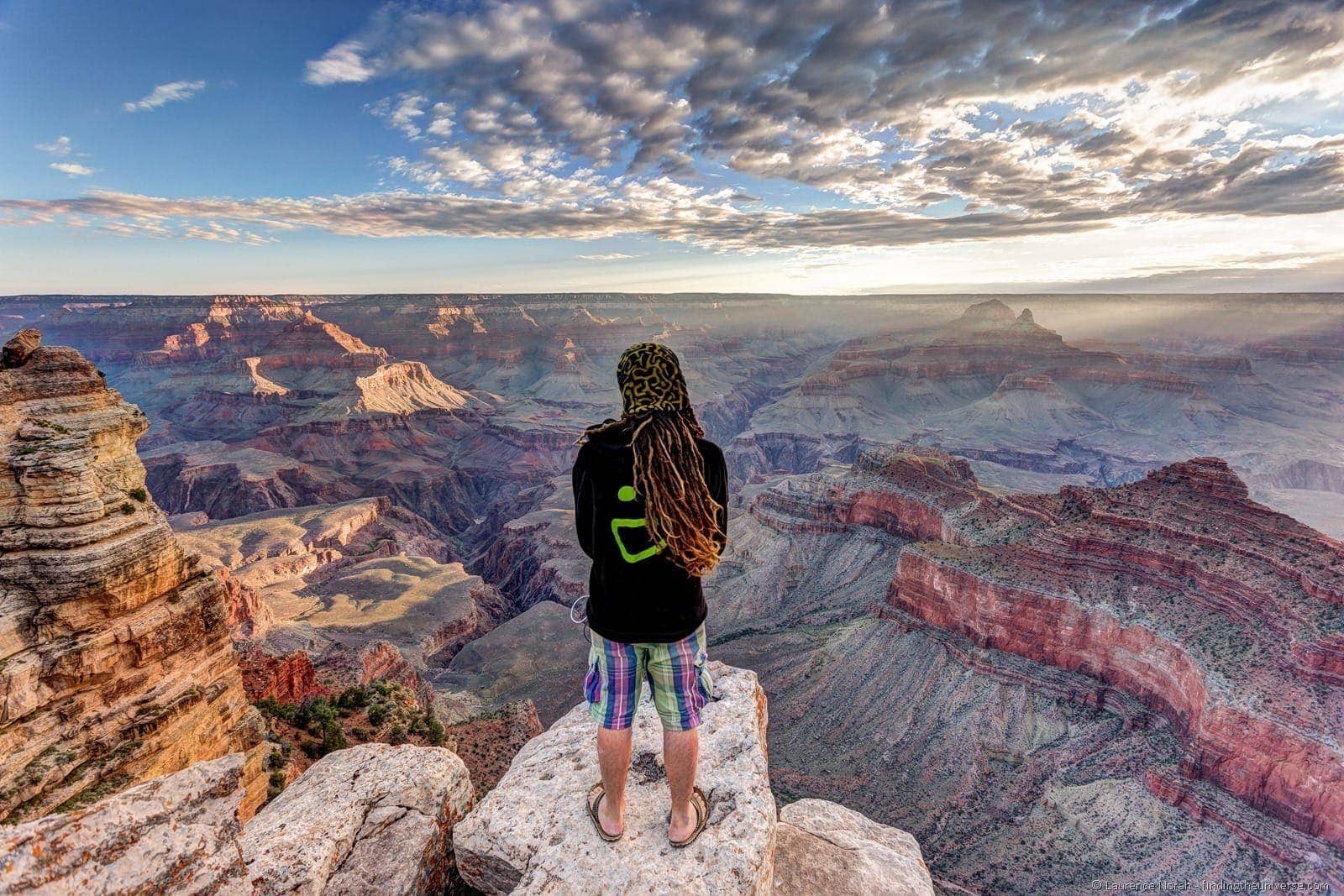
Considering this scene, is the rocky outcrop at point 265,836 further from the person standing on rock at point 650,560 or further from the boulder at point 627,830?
the person standing on rock at point 650,560

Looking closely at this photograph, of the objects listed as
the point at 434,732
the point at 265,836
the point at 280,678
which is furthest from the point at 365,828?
the point at 280,678

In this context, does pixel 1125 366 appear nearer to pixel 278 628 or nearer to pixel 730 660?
pixel 730 660

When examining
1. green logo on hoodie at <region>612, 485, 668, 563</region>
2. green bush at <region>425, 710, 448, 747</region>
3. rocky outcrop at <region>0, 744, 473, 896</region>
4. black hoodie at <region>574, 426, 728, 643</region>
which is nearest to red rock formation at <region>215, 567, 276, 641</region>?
green bush at <region>425, 710, 448, 747</region>

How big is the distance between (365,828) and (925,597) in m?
29.3

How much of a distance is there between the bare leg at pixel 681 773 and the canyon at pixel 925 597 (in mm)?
1538

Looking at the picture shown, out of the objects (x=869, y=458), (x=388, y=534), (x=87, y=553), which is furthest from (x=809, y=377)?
(x=87, y=553)

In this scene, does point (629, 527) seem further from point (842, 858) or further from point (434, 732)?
point (434, 732)

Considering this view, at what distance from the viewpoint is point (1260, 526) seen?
22859mm

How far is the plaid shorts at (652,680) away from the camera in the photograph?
465cm

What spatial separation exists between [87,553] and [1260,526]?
116 ft

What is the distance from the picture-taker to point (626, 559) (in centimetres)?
448

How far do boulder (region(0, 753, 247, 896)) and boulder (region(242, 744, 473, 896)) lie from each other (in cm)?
103

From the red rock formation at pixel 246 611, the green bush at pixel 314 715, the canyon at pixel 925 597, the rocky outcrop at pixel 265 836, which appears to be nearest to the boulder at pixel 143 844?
the rocky outcrop at pixel 265 836

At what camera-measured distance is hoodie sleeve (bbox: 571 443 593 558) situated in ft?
15.0
